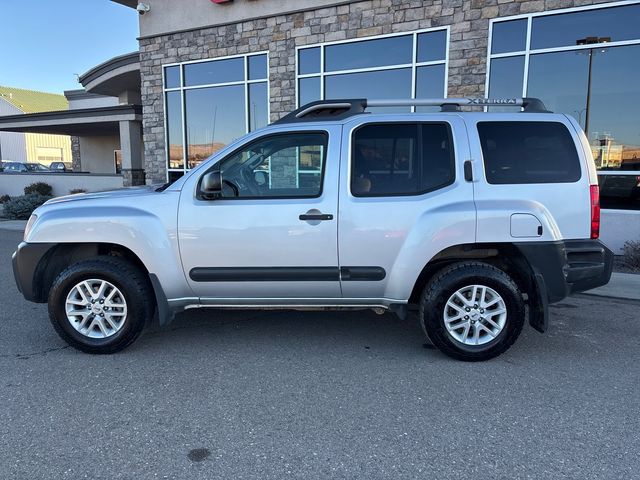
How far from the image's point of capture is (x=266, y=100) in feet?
36.5

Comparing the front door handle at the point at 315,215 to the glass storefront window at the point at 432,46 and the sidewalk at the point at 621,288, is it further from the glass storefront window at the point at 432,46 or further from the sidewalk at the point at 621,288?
the glass storefront window at the point at 432,46

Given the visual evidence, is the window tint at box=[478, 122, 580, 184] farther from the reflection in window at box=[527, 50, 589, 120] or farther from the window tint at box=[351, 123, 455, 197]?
the reflection in window at box=[527, 50, 589, 120]

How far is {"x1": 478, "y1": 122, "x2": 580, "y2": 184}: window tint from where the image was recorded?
383 cm

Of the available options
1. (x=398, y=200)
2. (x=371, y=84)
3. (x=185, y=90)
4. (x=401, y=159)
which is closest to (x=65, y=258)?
(x=398, y=200)

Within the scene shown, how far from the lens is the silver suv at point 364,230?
381cm

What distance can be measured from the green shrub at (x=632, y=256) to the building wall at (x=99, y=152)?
25.3 metres

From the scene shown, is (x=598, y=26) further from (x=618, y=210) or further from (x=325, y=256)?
(x=325, y=256)

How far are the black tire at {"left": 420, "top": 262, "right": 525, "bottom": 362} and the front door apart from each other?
2.62ft

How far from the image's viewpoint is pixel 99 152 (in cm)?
2645

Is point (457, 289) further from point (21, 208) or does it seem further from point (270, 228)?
point (21, 208)

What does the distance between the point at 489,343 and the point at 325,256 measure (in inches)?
60.7

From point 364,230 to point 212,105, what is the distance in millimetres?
9514

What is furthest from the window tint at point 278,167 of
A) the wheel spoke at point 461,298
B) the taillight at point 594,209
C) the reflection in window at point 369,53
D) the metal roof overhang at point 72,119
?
the metal roof overhang at point 72,119

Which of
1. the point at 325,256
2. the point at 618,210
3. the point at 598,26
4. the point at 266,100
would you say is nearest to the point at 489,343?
the point at 325,256
